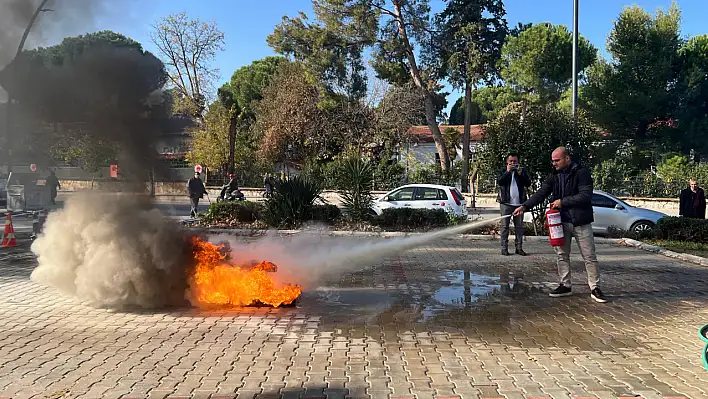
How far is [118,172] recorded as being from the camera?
21.7 feet

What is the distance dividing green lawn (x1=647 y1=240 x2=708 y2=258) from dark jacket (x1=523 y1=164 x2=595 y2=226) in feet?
17.5

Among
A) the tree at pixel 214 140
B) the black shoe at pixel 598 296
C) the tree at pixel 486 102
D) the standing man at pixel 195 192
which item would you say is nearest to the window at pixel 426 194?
the standing man at pixel 195 192

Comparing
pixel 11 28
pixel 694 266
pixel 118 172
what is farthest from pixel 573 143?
pixel 11 28

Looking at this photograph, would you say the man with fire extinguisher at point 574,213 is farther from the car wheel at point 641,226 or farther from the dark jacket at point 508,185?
the car wheel at point 641,226

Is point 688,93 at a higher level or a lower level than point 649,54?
lower

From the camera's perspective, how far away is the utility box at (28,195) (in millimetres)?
16553

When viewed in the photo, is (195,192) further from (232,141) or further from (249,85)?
(249,85)

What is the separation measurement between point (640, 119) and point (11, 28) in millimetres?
31825

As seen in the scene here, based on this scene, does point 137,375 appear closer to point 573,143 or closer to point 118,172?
point 118,172

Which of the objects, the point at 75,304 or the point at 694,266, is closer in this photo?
the point at 75,304

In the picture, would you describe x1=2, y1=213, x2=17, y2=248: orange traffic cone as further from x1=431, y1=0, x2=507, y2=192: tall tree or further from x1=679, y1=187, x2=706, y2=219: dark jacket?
x1=431, y1=0, x2=507, y2=192: tall tree

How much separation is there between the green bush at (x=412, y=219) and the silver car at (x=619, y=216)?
4.20 m

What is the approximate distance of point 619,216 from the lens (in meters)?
14.2

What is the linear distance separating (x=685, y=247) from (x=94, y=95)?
12062 mm
